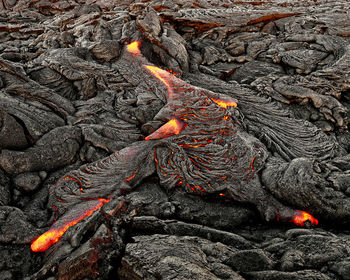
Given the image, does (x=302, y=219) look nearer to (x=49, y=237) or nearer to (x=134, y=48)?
(x=49, y=237)

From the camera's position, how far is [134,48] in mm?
6344

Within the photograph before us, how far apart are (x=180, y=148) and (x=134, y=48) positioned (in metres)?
3.60

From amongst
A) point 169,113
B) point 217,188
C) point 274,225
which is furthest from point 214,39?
point 274,225

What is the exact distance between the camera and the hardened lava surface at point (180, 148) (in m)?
2.72

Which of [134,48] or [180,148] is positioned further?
[134,48]

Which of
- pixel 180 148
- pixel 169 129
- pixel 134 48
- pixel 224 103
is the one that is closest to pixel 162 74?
pixel 134 48

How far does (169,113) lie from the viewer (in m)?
4.74

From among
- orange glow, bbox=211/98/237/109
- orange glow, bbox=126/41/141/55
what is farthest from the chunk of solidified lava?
orange glow, bbox=126/41/141/55

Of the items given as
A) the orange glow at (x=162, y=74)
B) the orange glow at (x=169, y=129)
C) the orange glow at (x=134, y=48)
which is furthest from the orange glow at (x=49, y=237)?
the orange glow at (x=134, y=48)

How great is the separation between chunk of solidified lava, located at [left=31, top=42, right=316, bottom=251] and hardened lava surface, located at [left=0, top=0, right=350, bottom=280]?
0.02 metres

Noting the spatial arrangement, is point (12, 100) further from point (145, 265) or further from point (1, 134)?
point (145, 265)

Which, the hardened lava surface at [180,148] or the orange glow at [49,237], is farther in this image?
the orange glow at [49,237]

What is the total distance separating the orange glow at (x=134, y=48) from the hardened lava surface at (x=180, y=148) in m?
0.05

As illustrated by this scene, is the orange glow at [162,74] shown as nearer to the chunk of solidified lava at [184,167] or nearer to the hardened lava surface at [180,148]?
the hardened lava surface at [180,148]
